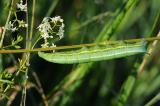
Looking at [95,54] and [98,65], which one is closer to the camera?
[95,54]

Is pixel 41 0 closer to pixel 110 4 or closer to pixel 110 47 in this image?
pixel 110 4

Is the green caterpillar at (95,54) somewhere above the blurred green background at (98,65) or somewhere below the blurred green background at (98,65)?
below

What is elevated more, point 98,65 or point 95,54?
point 98,65

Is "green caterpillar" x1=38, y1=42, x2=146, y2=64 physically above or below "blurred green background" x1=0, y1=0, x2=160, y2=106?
below

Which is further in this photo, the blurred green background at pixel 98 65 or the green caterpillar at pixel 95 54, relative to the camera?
the blurred green background at pixel 98 65

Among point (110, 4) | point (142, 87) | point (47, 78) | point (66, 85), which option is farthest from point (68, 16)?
point (66, 85)

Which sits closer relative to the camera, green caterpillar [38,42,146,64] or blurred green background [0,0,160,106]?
green caterpillar [38,42,146,64]

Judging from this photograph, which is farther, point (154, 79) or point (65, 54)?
point (154, 79)

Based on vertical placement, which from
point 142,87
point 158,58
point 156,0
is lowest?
point 142,87
